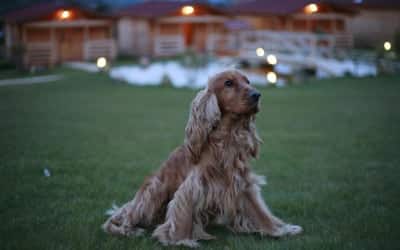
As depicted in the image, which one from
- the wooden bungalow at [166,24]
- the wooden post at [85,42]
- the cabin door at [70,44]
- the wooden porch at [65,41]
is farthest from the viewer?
the wooden bungalow at [166,24]

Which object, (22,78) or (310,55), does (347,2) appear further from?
(22,78)

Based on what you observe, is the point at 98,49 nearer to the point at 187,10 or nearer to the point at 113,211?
the point at 187,10

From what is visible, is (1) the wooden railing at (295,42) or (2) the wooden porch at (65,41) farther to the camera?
(2) the wooden porch at (65,41)

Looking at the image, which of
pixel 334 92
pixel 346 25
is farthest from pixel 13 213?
pixel 346 25

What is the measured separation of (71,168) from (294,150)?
4.20 metres

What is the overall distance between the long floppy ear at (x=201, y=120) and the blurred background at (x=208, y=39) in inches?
766

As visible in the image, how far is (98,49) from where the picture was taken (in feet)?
124

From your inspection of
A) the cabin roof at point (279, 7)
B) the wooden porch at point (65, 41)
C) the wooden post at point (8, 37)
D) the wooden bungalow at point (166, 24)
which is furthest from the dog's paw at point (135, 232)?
the wooden bungalow at point (166, 24)

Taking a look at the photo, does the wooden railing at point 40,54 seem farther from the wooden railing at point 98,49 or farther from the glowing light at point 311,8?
the glowing light at point 311,8

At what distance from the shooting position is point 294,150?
9.91 meters

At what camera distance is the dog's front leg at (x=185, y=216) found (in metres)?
5.19

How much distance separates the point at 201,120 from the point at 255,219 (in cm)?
126

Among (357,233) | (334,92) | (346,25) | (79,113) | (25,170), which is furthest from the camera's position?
(346,25)

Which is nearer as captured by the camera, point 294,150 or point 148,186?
point 148,186
